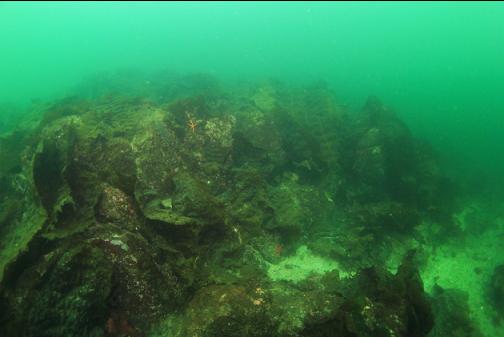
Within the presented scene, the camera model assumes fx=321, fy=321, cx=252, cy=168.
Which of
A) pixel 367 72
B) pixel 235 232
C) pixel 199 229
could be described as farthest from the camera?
pixel 367 72

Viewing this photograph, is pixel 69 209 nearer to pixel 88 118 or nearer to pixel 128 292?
pixel 128 292

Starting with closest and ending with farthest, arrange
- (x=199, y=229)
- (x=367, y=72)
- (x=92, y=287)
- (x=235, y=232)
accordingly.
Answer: (x=92, y=287), (x=199, y=229), (x=235, y=232), (x=367, y=72)

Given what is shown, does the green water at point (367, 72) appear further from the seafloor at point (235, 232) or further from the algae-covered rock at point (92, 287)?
the algae-covered rock at point (92, 287)

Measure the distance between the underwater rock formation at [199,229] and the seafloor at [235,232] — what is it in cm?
2

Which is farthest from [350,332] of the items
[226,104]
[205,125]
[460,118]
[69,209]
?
[460,118]

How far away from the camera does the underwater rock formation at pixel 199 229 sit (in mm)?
3447

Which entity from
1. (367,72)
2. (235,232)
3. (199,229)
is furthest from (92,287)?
(367,72)

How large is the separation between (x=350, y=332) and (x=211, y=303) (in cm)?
155

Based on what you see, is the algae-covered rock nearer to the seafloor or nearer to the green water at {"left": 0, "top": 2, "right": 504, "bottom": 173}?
the seafloor

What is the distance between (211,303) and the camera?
373 centimetres

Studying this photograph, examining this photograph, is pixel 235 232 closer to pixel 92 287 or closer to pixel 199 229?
pixel 199 229

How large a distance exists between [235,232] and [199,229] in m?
0.93

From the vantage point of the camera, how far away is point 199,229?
4.57 m

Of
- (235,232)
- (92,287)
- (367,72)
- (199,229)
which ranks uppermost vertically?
(92,287)
